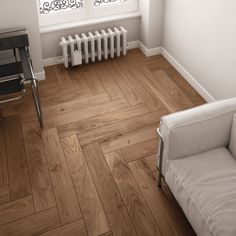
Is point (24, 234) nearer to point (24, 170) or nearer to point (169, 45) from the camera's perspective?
point (24, 170)

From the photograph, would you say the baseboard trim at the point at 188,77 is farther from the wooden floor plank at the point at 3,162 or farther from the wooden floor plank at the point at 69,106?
the wooden floor plank at the point at 3,162

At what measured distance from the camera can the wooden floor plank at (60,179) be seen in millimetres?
2498

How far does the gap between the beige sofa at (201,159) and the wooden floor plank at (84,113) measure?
3.66 feet

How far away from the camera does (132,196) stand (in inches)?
103

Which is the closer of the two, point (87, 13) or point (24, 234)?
point (24, 234)

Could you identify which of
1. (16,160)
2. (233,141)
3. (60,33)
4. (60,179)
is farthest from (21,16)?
(233,141)

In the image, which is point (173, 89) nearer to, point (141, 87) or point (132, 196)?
point (141, 87)

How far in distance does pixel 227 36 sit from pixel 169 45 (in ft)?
3.59

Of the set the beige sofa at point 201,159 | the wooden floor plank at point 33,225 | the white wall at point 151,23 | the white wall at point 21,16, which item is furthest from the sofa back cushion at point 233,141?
the white wall at point 21,16

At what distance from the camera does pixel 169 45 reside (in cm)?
401

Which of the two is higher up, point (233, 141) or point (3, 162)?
point (233, 141)

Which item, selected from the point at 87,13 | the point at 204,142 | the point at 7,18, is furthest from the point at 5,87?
the point at 204,142

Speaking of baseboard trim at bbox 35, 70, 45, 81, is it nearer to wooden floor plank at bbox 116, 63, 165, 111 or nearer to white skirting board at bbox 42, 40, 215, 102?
white skirting board at bbox 42, 40, 215, 102

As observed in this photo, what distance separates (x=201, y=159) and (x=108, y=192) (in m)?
0.77
